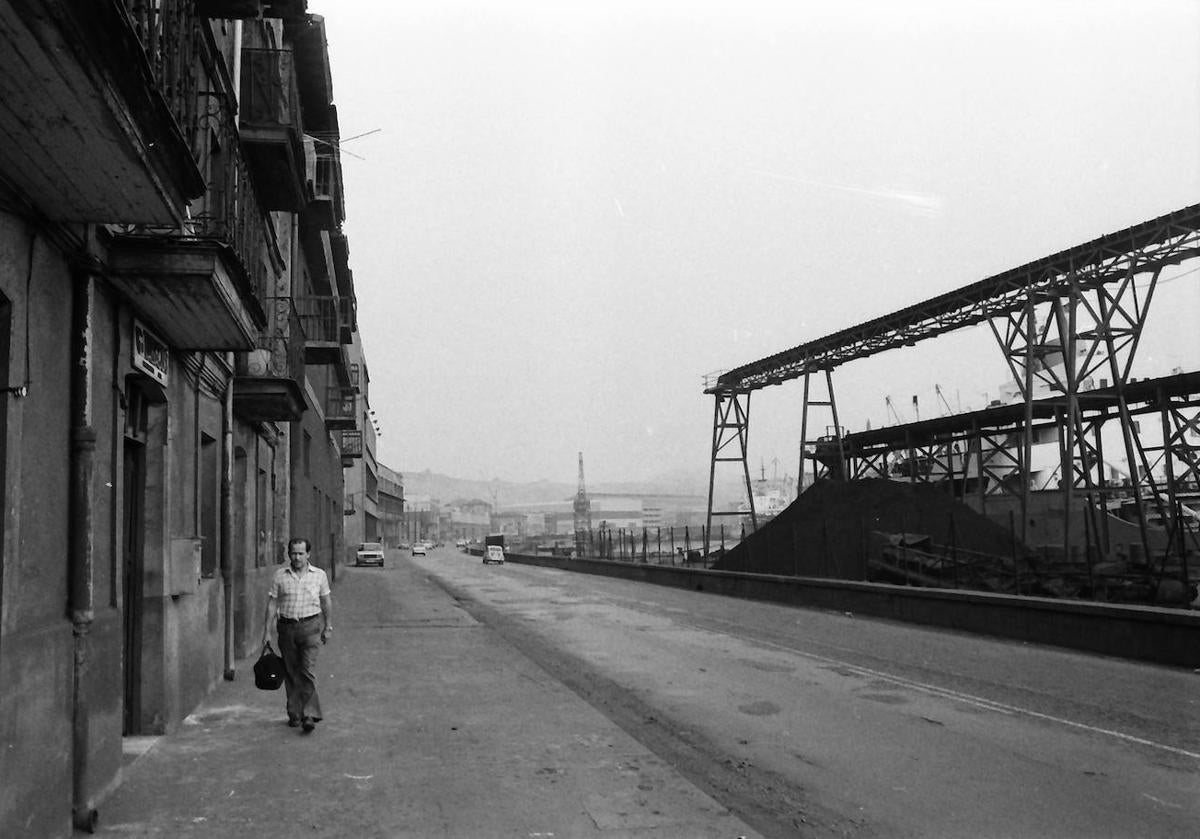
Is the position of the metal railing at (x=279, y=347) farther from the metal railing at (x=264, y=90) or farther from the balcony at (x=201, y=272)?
the balcony at (x=201, y=272)

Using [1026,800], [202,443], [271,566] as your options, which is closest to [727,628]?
[271,566]

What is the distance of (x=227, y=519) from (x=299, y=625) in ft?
12.3

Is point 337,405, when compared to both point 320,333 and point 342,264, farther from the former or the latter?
point 320,333

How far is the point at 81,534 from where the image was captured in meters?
5.63

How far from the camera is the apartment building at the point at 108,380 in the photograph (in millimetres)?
4262

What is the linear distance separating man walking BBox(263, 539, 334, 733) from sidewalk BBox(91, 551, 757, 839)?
0.90 ft

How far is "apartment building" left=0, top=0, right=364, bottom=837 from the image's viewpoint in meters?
4.26

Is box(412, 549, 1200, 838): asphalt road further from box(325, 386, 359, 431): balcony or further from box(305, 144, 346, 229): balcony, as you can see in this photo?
box(325, 386, 359, 431): balcony

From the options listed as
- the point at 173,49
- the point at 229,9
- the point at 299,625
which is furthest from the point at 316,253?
the point at 173,49

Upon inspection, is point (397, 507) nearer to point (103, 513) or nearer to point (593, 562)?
point (593, 562)

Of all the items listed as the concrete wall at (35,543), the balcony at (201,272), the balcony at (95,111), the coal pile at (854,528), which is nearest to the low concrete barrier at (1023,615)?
the coal pile at (854,528)

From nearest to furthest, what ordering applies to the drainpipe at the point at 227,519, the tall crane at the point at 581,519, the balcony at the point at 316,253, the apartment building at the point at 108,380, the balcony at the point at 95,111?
1. the balcony at the point at 95,111
2. the apartment building at the point at 108,380
3. the drainpipe at the point at 227,519
4. the balcony at the point at 316,253
5. the tall crane at the point at 581,519

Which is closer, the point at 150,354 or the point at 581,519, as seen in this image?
the point at 150,354

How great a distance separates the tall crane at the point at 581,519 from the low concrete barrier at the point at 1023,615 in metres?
32.8
